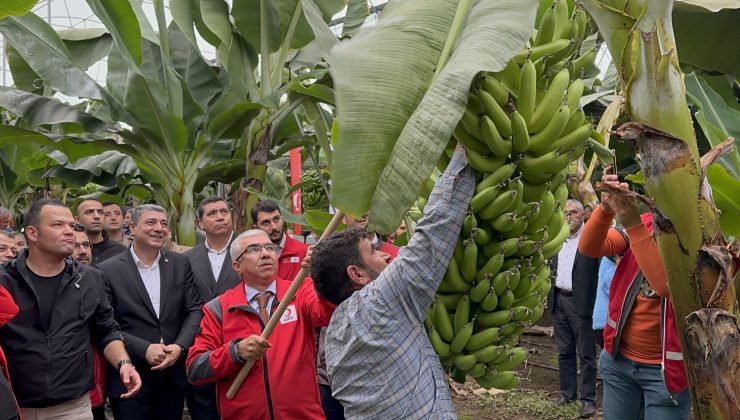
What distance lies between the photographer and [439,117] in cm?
139

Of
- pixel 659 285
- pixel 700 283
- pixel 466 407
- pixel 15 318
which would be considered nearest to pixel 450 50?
pixel 700 283

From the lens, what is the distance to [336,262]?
2105mm

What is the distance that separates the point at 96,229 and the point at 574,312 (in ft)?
12.1

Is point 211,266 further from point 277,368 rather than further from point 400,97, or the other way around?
point 400,97

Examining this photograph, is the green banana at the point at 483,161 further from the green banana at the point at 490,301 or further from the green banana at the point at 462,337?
the green banana at the point at 462,337

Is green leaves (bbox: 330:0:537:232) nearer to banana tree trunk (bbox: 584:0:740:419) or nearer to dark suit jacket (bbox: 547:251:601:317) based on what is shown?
banana tree trunk (bbox: 584:0:740:419)

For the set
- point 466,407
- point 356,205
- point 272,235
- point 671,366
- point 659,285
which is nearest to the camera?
point 356,205

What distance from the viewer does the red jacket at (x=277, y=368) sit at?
117 inches

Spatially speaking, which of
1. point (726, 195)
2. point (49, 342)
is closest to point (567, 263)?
point (726, 195)

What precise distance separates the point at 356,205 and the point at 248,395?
177cm

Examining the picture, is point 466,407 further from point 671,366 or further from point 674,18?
point 674,18

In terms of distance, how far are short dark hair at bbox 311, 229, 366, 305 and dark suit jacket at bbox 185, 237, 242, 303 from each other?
1.92 metres

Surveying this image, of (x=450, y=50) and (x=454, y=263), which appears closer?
(x=450, y=50)

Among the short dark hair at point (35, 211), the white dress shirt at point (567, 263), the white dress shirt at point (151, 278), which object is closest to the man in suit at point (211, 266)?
the white dress shirt at point (151, 278)
